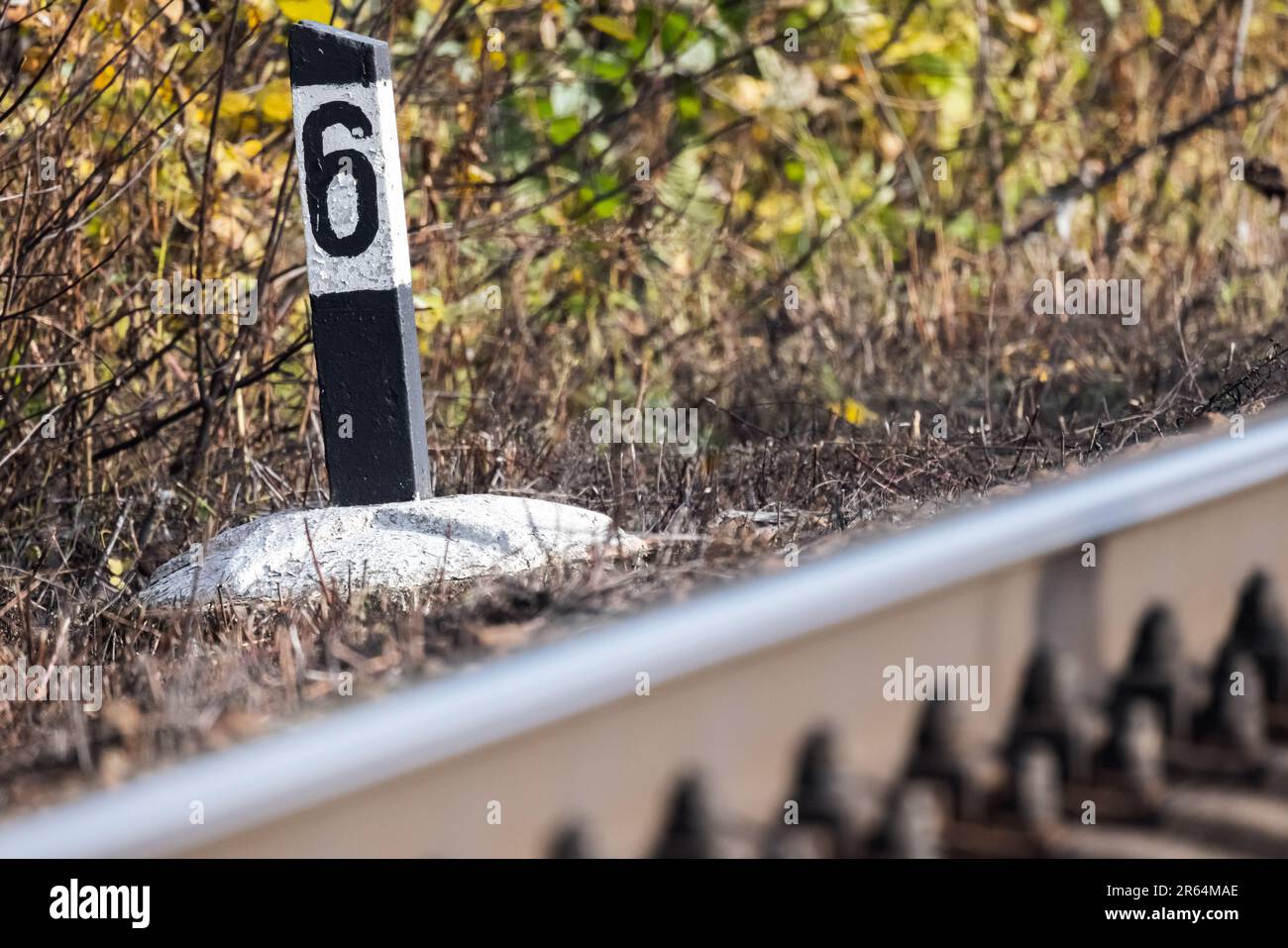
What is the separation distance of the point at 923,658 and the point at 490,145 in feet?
18.1

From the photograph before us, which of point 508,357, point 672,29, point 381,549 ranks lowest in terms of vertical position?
point 381,549

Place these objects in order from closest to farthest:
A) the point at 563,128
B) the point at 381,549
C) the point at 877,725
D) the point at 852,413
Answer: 1. the point at 877,725
2. the point at 381,549
3. the point at 852,413
4. the point at 563,128

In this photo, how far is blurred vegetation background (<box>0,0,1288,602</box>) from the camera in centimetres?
450

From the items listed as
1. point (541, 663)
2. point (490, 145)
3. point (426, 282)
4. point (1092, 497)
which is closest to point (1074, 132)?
point (490, 145)

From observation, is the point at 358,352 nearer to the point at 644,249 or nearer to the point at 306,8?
the point at 306,8

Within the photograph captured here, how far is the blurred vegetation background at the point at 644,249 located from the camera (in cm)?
450

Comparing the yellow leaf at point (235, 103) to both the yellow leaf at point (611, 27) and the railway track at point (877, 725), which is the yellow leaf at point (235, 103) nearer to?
the yellow leaf at point (611, 27)

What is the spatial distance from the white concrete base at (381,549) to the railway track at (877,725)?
4.70ft

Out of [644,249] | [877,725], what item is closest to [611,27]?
[644,249]

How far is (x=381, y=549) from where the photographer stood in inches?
144

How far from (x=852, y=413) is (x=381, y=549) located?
6.16 ft

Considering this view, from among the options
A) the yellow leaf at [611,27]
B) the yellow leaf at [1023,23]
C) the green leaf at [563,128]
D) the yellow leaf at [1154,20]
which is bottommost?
the green leaf at [563,128]

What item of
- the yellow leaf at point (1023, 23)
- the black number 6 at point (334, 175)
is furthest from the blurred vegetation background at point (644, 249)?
the black number 6 at point (334, 175)

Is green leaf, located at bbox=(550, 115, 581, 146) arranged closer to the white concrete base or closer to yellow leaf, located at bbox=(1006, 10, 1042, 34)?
yellow leaf, located at bbox=(1006, 10, 1042, 34)
